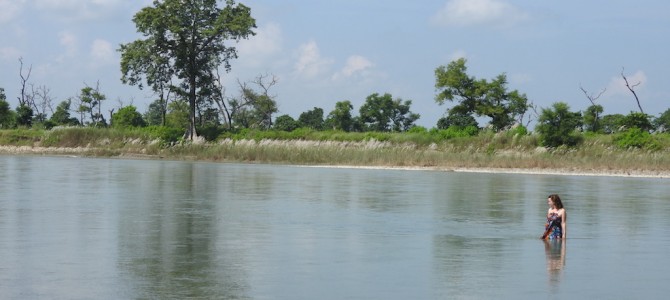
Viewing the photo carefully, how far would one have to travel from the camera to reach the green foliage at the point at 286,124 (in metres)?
75.5

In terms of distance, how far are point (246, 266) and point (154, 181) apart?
21.5 meters

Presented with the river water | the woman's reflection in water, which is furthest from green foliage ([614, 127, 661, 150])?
the woman's reflection in water

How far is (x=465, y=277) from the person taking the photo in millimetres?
12961

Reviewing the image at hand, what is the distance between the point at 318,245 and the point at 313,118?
6932cm

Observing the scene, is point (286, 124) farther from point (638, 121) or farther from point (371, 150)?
point (638, 121)

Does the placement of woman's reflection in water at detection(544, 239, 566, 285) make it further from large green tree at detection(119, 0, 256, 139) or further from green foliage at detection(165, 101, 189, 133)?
green foliage at detection(165, 101, 189, 133)

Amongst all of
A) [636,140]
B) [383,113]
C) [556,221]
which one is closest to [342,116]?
[383,113]

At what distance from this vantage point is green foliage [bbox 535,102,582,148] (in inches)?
2146

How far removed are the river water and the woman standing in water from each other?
31 cm

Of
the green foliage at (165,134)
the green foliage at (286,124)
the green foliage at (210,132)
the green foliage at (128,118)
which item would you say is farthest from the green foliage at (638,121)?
the green foliage at (128,118)

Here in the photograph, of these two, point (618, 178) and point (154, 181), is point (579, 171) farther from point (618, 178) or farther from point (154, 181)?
point (154, 181)

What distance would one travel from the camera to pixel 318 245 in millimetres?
16156

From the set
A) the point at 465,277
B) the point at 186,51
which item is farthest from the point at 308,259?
the point at 186,51

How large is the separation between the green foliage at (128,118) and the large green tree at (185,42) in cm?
695
